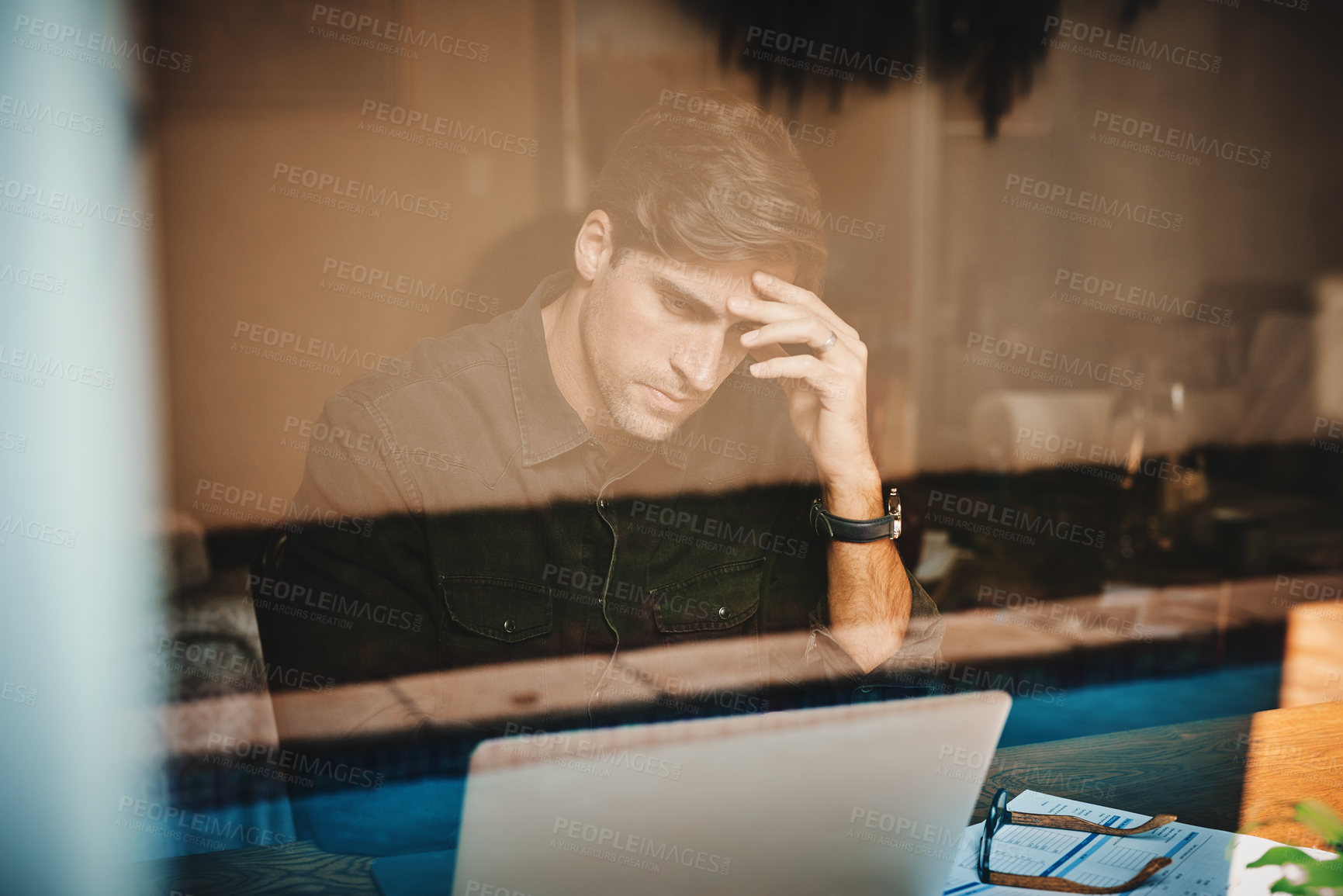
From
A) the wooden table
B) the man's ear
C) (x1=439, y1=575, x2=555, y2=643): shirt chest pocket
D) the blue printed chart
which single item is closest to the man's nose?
the man's ear

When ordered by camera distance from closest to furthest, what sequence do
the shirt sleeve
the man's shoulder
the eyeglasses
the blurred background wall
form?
the eyeglasses, the shirt sleeve, the man's shoulder, the blurred background wall

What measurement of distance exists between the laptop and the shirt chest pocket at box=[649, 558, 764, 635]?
992mm

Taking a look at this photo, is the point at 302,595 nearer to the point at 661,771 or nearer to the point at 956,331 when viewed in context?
the point at 661,771

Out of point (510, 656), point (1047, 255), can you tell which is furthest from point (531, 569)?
point (1047, 255)

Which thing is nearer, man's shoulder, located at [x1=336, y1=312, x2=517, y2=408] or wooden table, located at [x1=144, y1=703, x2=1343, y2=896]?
wooden table, located at [x1=144, y1=703, x2=1343, y2=896]

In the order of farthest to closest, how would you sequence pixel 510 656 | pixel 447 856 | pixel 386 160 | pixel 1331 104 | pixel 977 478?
pixel 1331 104
pixel 977 478
pixel 386 160
pixel 510 656
pixel 447 856

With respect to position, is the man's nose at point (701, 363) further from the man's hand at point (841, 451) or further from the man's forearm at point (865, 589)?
the man's forearm at point (865, 589)

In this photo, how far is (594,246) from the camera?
6.13ft

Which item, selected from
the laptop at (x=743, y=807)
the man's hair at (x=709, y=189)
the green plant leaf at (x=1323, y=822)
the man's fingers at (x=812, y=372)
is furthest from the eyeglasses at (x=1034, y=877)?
the man's hair at (x=709, y=189)

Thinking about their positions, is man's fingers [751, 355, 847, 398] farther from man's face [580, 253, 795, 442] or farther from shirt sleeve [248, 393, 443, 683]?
shirt sleeve [248, 393, 443, 683]

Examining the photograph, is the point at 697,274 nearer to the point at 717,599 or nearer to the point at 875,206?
the point at 717,599

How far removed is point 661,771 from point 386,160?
163 cm

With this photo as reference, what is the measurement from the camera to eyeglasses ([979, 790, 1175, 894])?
38.3 inches

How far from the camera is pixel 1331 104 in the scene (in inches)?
140
